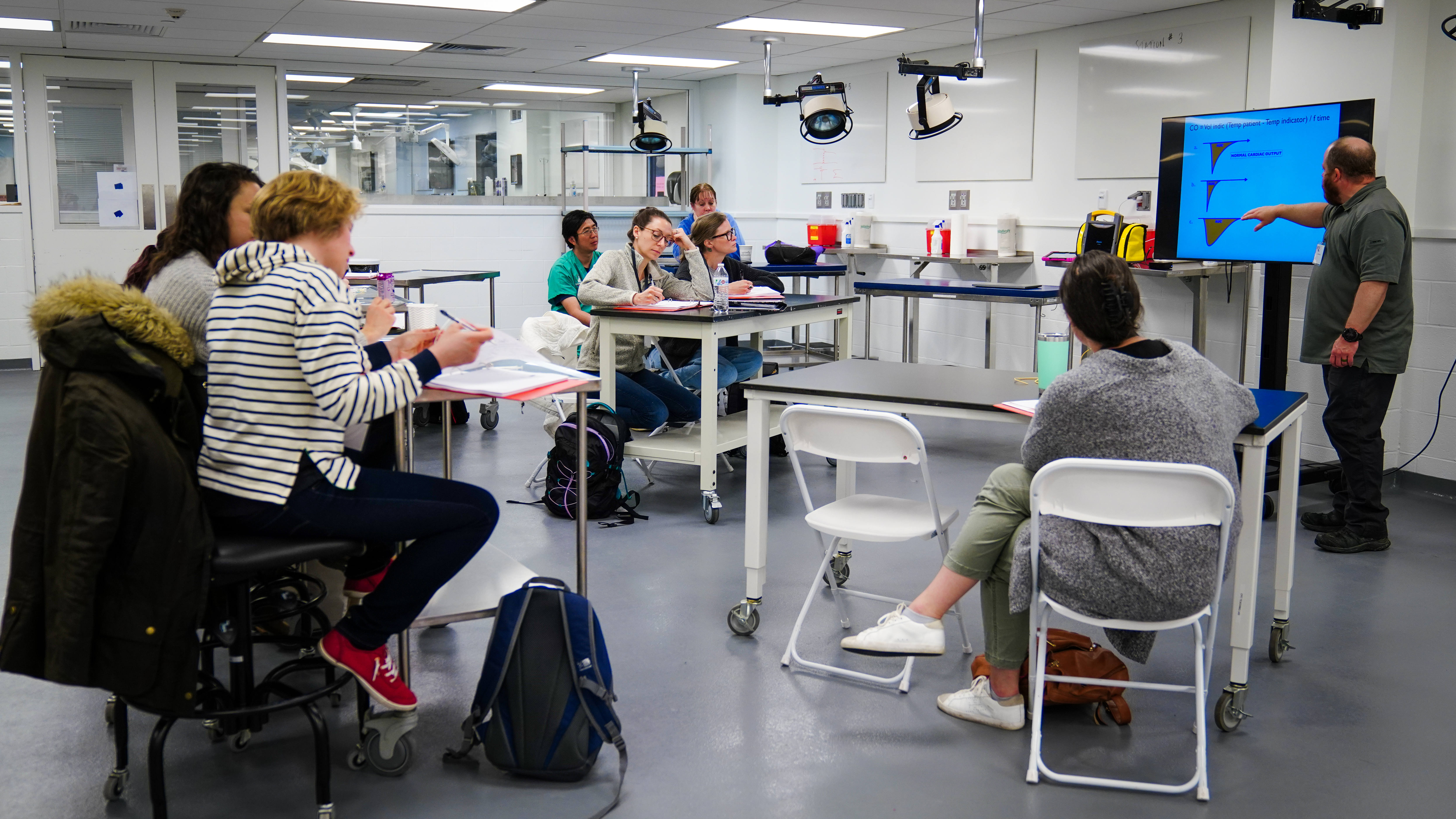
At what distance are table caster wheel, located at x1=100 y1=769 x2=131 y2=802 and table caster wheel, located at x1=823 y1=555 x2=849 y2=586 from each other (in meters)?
2.00

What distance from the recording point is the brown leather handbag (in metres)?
2.57

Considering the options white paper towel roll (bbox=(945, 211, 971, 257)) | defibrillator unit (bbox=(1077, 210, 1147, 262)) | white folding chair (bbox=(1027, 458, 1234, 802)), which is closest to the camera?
white folding chair (bbox=(1027, 458, 1234, 802))

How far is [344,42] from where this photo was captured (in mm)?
7996

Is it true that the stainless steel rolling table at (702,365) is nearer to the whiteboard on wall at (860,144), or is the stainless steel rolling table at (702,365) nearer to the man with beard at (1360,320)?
the man with beard at (1360,320)

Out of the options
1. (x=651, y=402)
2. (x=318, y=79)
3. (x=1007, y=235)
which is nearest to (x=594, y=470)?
(x=651, y=402)

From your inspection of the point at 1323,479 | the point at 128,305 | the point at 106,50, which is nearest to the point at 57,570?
the point at 128,305

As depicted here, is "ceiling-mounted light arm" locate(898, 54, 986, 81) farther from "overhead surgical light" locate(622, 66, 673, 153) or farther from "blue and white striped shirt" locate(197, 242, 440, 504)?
"blue and white striped shirt" locate(197, 242, 440, 504)

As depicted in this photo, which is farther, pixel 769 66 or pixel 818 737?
pixel 769 66

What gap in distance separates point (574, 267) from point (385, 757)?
11.0 ft

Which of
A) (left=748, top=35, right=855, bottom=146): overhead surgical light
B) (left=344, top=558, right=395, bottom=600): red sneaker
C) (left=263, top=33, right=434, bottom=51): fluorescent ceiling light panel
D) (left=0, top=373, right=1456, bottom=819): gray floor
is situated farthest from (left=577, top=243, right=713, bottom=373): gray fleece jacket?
Result: (left=263, top=33, right=434, bottom=51): fluorescent ceiling light panel

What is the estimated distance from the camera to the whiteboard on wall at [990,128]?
23.9 feet

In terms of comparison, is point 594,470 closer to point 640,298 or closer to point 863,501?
point 640,298

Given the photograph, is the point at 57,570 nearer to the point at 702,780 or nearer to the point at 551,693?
the point at 551,693

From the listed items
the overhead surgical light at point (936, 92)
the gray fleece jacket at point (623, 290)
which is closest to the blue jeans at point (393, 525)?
the gray fleece jacket at point (623, 290)
